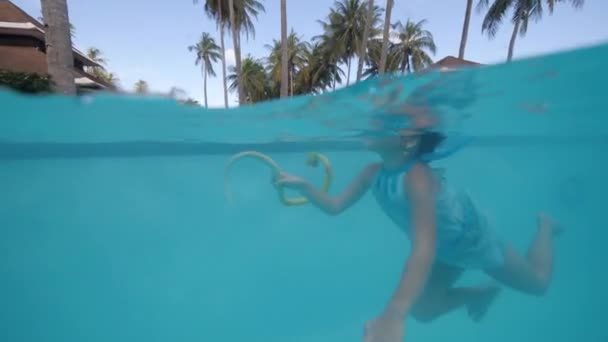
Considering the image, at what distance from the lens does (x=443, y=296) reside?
3535 mm

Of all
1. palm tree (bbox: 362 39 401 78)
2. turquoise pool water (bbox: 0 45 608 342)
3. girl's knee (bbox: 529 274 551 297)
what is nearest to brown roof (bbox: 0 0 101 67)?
turquoise pool water (bbox: 0 45 608 342)

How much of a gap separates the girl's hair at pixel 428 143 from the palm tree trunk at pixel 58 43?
21.0 feet

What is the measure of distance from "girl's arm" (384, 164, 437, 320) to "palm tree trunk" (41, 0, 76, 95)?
6.73 m

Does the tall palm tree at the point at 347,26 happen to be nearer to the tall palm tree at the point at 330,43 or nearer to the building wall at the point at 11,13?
the tall palm tree at the point at 330,43

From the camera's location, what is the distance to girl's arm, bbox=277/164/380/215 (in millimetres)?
3523

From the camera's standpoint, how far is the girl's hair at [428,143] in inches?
134

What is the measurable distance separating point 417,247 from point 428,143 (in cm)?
121

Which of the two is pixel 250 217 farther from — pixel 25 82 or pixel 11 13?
pixel 11 13

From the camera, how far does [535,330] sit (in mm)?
7711

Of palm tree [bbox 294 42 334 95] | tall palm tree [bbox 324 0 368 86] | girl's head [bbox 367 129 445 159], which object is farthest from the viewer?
palm tree [bbox 294 42 334 95]

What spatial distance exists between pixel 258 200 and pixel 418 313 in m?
6.82

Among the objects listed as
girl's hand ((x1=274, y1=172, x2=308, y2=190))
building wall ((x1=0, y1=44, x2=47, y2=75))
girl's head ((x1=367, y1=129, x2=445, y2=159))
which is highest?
building wall ((x1=0, y1=44, x2=47, y2=75))

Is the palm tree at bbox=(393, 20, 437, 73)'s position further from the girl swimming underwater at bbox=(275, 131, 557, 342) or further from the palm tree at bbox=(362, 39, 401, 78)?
the girl swimming underwater at bbox=(275, 131, 557, 342)

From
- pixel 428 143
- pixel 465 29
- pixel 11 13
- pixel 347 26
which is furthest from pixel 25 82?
pixel 347 26
